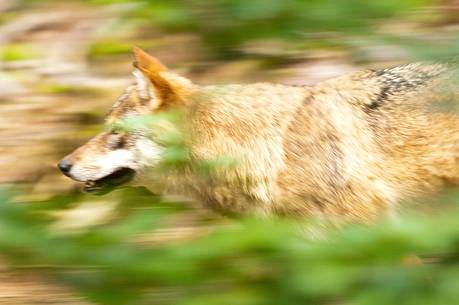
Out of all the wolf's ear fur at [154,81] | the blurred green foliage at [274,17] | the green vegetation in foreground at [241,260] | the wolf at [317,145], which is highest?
the blurred green foliage at [274,17]

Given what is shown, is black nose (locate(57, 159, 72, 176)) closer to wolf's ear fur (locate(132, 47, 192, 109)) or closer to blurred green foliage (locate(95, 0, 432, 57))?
wolf's ear fur (locate(132, 47, 192, 109))

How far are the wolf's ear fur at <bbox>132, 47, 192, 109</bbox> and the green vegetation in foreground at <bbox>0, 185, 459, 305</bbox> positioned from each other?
2423 mm

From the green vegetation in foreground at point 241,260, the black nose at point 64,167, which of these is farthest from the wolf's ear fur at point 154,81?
the green vegetation in foreground at point 241,260

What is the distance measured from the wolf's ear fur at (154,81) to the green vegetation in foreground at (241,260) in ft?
7.95

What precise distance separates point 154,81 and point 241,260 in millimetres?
2918

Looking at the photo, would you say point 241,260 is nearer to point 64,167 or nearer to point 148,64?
point 64,167

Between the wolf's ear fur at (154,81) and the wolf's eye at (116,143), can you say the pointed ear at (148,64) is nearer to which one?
the wolf's ear fur at (154,81)

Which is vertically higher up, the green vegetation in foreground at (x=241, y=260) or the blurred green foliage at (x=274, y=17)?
the blurred green foliage at (x=274, y=17)

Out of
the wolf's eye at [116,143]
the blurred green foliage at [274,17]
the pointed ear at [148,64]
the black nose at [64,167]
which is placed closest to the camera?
the blurred green foliage at [274,17]

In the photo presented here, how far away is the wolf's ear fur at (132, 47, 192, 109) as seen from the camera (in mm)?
3980

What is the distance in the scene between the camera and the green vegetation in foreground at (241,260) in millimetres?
1303

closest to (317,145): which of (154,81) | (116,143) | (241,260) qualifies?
(154,81)

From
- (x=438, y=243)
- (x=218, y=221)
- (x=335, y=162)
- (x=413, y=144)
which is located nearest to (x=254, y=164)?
(x=335, y=162)

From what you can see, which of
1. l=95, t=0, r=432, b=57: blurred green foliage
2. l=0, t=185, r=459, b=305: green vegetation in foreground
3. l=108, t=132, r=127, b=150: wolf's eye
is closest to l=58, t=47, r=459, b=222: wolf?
l=108, t=132, r=127, b=150: wolf's eye
